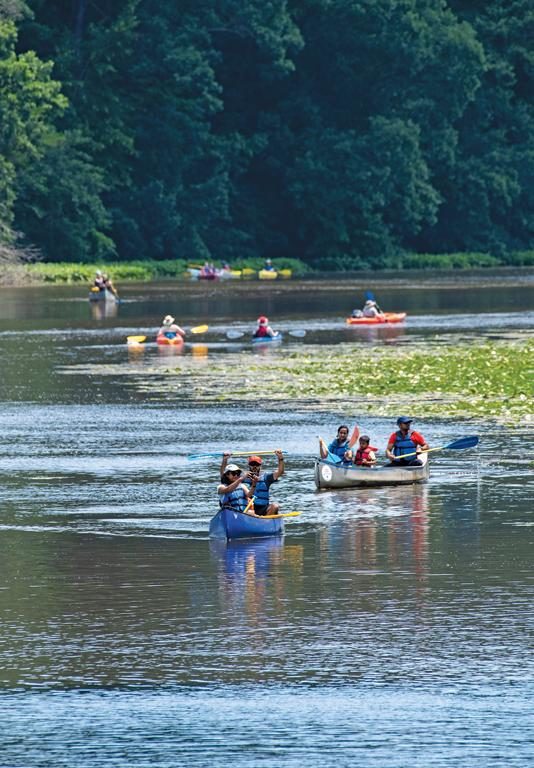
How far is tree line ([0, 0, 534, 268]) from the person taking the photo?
131m

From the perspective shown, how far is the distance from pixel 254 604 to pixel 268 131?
127074 millimetres

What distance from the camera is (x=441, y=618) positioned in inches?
841

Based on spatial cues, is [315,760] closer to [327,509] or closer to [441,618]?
[441,618]

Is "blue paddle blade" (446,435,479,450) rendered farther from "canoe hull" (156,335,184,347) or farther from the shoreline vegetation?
the shoreline vegetation

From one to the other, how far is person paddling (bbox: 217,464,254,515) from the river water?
58 cm

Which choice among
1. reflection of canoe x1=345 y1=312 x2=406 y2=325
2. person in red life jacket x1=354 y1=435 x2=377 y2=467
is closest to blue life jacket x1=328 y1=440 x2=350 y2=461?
person in red life jacket x1=354 y1=435 x2=377 y2=467

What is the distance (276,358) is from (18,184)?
68.9m

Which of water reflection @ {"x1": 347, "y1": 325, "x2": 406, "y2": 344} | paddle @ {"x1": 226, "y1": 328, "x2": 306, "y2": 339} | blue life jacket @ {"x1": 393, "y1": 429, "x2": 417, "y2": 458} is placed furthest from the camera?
paddle @ {"x1": 226, "y1": 328, "x2": 306, "y2": 339}

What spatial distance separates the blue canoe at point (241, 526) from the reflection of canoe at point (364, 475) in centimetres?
399

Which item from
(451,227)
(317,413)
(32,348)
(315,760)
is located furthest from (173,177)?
(315,760)

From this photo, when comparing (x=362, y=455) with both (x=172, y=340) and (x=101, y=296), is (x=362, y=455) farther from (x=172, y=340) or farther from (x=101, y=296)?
(x=101, y=296)

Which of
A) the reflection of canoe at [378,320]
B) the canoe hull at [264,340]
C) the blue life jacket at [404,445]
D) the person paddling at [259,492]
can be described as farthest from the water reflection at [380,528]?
the reflection of canoe at [378,320]

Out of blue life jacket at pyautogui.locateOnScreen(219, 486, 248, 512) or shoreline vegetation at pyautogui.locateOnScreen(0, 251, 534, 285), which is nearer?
blue life jacket at pyautogui.locateOnScreen(219, 486, 248, 512)

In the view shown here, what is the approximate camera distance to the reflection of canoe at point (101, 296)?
93.8 m
